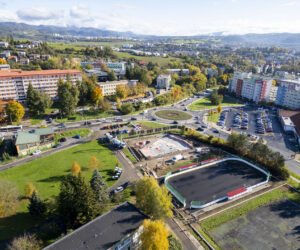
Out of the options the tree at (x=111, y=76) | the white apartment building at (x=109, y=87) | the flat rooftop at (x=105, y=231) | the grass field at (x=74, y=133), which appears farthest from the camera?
the tree at (x=111, y=76)

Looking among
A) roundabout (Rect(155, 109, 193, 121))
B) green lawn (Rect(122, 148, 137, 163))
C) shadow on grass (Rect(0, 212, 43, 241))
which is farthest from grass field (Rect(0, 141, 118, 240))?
roundabout (Rect(155, 109, 193, 121))

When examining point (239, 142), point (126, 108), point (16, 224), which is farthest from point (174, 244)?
point (126, 108)

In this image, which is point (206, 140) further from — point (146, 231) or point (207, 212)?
point (146, 231)

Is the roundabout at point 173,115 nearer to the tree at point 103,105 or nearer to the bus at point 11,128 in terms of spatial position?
the tree at point 103,105

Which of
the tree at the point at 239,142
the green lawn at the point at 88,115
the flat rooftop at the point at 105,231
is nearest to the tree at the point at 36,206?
the flat rooftop at the point at 105,231

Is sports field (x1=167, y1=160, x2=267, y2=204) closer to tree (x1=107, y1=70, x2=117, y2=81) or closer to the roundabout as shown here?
the roundabout

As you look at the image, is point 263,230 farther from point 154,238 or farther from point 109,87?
point 109,87

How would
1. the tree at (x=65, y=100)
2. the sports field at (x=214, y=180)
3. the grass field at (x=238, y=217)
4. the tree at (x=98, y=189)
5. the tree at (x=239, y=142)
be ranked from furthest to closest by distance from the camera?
the tree at (x=65, y=100)
the tree at (x=239, y=142)
the sports field at (x=214, y=180)
the tree at (x=98, y=189)
the grass field at (x=238, y=217)

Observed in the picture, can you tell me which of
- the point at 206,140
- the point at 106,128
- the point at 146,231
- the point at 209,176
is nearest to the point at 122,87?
the point at 106,128
